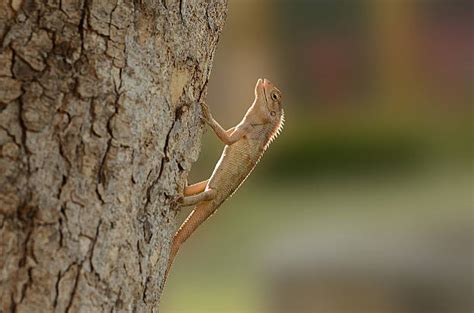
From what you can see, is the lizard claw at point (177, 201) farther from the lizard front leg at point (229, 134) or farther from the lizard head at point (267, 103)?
the lizard head at point (267, 103)

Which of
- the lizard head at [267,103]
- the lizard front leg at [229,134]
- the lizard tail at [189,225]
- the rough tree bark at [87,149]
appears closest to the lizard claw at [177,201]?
the rough tree bark at [87,149]

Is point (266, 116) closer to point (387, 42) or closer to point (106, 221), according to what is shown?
point (106, 221)

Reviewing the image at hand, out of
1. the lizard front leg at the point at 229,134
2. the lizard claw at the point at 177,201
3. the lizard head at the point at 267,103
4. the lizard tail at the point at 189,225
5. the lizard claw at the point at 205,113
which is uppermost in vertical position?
the lizard claw at the point at 205,113

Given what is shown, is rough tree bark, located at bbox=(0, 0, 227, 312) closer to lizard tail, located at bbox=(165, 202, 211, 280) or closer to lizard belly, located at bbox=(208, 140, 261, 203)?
lizard tail, located at bbox=(165, 202, 211, 280)

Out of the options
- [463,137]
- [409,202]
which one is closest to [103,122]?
[409,202]

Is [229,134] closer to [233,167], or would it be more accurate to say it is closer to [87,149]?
[233,167]
